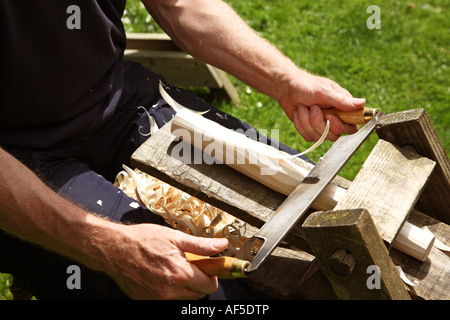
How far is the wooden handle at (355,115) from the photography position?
2.26 metres

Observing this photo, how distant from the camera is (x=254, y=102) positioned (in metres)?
4.66

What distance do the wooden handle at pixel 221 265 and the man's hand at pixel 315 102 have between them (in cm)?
93

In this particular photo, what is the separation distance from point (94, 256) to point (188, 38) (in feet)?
4.70

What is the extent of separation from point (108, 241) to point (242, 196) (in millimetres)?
575

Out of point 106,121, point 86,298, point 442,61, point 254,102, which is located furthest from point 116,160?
point 442,61

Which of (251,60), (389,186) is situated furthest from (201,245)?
(251,60)

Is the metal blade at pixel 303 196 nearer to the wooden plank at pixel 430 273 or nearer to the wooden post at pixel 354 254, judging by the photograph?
the wooden post at pixel 354 254

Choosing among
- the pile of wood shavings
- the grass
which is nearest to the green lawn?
the grass

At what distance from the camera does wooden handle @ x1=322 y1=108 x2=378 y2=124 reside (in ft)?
7.43

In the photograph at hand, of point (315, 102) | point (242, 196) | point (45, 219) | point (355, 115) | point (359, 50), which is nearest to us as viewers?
point (45, 219)

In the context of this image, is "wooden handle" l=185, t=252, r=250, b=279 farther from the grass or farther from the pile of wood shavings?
the grass

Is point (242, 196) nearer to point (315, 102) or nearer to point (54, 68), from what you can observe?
point (315, 102)

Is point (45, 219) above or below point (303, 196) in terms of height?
below

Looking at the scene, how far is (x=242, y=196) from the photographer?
2.15 metres
